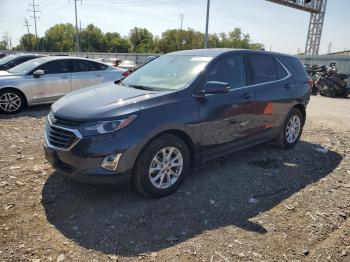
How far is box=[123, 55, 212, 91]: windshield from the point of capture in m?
4.38

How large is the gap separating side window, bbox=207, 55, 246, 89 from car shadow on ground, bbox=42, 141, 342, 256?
134 cm

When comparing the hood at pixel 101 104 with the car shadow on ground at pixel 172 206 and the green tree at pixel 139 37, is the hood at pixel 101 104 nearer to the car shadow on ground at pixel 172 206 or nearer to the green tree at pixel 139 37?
the car shadow on ground at pixel 172 206

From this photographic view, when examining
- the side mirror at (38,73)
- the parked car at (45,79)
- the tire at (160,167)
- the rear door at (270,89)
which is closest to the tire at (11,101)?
the parked car at (45,79)

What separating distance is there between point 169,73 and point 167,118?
106cm

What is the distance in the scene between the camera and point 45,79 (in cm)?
912

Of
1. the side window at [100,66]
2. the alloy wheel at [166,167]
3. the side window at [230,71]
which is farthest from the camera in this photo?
the side window at [100,66]

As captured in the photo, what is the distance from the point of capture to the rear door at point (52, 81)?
9031 millimetres

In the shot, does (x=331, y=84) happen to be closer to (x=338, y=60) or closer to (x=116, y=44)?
(x=338, y=60)

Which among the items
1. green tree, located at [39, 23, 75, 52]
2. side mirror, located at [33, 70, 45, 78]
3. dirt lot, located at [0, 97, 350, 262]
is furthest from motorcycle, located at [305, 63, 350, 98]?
green tree, located at [39, 23, 75, 52]

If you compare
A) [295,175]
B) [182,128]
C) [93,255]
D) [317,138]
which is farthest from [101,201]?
[317,138]

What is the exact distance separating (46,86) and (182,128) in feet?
21.0

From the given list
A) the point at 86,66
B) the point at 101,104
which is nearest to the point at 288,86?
the point at 101,104

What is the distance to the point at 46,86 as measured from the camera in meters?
9.17

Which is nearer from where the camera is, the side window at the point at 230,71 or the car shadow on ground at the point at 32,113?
the side window at the point at 230,71
